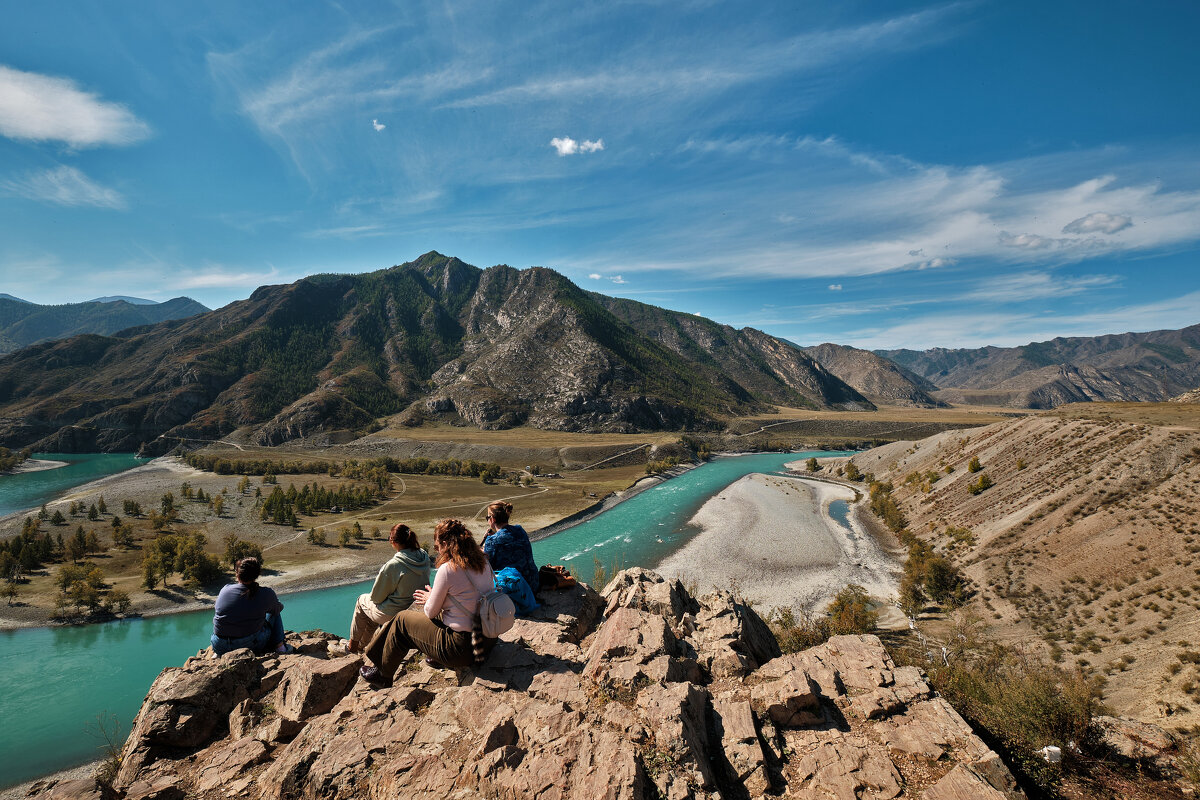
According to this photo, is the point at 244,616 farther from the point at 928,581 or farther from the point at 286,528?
the point at 286,528

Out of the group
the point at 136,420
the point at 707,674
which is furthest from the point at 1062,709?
the point at 136,420

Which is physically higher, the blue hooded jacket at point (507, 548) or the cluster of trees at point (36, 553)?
the blue hooded jacket at point (507, 548)

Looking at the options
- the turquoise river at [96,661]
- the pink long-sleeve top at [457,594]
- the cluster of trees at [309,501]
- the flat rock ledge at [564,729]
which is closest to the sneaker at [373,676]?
the flat rock ledge at [564,729]

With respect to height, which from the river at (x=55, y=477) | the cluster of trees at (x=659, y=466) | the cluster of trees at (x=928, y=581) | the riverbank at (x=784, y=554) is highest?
the river at (x=55, y=477)

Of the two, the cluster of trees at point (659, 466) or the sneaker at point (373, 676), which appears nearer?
the sneaker at point (373, 676)

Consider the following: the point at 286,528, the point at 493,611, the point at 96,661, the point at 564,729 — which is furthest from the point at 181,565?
the point at 564,729

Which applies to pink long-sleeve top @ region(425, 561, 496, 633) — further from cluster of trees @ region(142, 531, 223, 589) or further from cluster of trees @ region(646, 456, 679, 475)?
cluster of trees @ region(646, 456, 679, 475)

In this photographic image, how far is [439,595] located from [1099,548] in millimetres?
43115

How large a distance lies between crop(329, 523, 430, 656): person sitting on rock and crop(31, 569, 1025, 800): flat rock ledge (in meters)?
0.92

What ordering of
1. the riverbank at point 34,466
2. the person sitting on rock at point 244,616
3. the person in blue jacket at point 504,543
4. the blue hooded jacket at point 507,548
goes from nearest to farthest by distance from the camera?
the person sitting on rock at point 244,616 → the person in blue jacket at point 504,543 → the blue hooded jacket at point 507,548 → the riverbank at point 34,466

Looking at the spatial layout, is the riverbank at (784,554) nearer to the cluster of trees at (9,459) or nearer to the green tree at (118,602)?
the green tree at (118,602)

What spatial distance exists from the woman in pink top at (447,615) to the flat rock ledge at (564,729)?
0.47 metres

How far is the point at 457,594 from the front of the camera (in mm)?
6539

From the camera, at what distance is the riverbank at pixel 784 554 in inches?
1610
